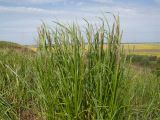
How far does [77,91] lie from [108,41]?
1.77 ft

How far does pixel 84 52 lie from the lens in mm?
3428

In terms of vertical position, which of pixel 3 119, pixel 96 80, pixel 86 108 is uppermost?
pixel 96 80

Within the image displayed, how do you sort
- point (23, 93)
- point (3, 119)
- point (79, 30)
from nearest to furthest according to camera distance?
1. point (79, 30)
2. point (3, 119)
3. point (23, 93)

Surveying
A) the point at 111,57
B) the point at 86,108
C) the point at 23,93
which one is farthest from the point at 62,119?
the point at 23,93

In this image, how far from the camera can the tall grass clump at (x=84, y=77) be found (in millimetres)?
3332

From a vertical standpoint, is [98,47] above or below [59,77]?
above

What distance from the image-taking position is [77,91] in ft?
11.0

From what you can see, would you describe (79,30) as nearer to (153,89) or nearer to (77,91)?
(77,91)

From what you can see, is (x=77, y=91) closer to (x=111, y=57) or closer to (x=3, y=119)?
(x=111, y=57)

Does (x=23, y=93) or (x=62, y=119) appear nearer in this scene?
(x=62, y=119)

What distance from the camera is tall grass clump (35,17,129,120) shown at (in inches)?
131

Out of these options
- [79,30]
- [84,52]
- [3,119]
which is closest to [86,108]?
[84,52]

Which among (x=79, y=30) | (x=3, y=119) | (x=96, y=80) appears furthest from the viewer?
(x=3, y=119)

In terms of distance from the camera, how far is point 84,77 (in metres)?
3.46
